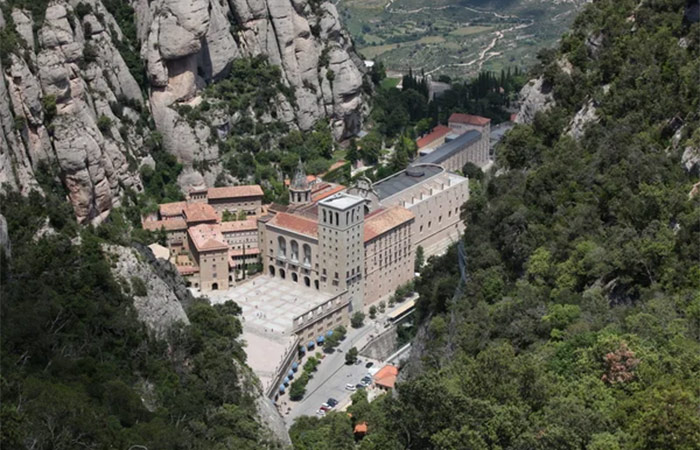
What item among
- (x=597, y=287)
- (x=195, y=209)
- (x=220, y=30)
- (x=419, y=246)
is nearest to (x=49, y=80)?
(x=195, y=209)

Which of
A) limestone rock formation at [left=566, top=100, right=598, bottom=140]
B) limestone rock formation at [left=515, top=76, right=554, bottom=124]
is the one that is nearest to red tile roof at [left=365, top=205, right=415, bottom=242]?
limestone rock formation at [left=515, top=76, right=554, bottom=124]

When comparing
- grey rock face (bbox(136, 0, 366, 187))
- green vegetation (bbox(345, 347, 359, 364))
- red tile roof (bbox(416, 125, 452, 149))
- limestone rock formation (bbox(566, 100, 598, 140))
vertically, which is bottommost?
red tile roof (bbox(416, 125, 452, 149))

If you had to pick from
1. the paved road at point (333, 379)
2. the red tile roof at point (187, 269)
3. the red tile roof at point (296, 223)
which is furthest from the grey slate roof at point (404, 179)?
the red tile roof at point (187, 269)

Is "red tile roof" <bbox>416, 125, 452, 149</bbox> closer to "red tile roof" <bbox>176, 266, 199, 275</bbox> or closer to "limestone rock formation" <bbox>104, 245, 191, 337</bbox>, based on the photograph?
"red tile roof" <bbox>176, 266, 199, 275</bbox>

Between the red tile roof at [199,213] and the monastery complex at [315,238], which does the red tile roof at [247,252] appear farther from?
the red tile roof at [199,213]

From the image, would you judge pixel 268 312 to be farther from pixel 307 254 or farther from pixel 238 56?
pixel 238 56

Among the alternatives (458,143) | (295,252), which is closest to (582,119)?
(295,252)
